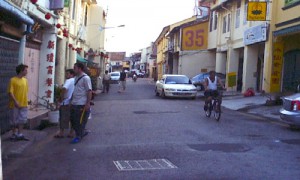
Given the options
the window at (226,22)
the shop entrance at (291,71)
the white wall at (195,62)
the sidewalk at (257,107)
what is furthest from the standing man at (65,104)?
the white wall at (195,62)

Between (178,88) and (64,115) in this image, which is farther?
(178,88)

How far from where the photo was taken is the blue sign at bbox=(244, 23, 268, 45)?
79.8 ft

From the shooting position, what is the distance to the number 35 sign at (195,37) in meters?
40.9

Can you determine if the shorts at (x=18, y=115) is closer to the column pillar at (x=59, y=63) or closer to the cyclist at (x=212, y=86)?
the cyclist at (x=212, y=86)

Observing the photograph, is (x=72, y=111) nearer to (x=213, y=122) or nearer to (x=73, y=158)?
(x=73, y=158)

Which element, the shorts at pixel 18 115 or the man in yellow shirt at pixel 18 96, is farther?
the shorts at pixel 18 115

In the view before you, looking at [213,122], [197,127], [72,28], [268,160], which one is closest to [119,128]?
[197,127]

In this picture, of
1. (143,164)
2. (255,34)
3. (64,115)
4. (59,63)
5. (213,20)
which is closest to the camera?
(143,164)

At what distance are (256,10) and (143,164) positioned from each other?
1614 cm

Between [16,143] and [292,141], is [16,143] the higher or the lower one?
the lower one

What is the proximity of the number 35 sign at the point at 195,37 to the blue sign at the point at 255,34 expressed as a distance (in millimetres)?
12991

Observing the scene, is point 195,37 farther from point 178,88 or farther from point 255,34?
point 178,88

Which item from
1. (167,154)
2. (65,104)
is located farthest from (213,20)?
(167,154)

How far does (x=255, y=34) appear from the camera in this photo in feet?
85.1
